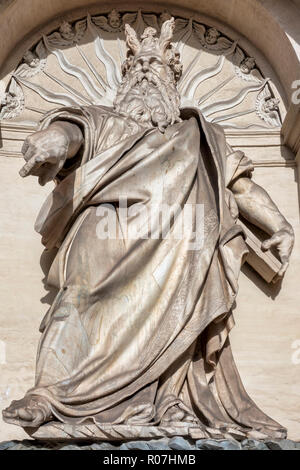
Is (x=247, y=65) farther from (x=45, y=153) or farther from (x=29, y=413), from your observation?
(x=29, y=413)

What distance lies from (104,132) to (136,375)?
4.47ft

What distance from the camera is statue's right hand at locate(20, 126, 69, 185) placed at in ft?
15.2

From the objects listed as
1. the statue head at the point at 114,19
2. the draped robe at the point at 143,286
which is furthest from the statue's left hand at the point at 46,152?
the statue head at the point at 114,19

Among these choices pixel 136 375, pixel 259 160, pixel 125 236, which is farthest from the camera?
pixel 259 160

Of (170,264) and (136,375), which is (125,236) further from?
(136,375)

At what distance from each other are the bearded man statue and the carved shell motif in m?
0.82

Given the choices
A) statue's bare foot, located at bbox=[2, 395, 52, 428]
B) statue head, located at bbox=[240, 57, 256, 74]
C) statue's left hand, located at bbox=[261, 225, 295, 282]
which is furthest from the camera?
statue head, located at bbox=[240, 57, 256, 74]

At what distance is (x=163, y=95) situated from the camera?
562 cm

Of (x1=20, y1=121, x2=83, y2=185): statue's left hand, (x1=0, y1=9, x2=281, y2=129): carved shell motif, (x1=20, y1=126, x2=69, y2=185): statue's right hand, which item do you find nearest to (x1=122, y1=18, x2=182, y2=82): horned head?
(x1=0, y1=9, x2=281, y2=129): carved shell motif

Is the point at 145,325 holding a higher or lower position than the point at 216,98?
lower

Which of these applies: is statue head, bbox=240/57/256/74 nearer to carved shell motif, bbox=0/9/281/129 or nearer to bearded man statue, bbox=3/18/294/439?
carved shell motif, bbox=0/9/281/129

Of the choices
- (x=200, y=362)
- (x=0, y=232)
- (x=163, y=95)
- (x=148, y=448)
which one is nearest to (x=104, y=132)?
(x=163, y=95)
